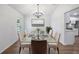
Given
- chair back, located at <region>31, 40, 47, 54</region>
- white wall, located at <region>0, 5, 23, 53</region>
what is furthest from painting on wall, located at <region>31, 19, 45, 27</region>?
chair back, located at <region>31, 40, 47, 54</region>

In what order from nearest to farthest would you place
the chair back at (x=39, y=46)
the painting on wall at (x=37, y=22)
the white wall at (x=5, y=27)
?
the chair back at (x=39, y=46), the white wall at (x=5, y=27), the painting on wall at (x=37, y=22)

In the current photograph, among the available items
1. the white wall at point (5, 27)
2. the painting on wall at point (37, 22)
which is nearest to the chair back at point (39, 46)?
the white wall at point (5, 27)

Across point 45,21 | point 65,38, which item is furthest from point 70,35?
point 45,21

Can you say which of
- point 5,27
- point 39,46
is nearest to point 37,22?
point 5,27

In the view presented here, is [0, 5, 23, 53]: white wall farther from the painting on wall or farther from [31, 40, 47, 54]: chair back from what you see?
the painting on wall

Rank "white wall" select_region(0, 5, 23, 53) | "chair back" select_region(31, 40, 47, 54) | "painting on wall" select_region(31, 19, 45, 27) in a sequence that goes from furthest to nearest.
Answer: "painting on wall" select_region(31, 19, 45, 27) → "white wall" select_region(0, 5, 23, 53) → "chair back" select_region(31, 40, 47, 54)

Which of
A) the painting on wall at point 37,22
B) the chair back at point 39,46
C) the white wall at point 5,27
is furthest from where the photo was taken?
the painting on wall at point 37,22

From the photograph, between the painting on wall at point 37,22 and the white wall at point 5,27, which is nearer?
the white wall at point 5,27

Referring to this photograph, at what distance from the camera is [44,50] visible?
2977 millimetres

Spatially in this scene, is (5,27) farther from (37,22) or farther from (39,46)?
(37,22)

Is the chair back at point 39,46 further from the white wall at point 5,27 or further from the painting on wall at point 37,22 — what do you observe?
the painting on wall at point 37,22

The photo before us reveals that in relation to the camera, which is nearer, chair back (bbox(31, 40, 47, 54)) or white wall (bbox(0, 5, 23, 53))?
chair back (bbox(31, 40, 47, 54))
